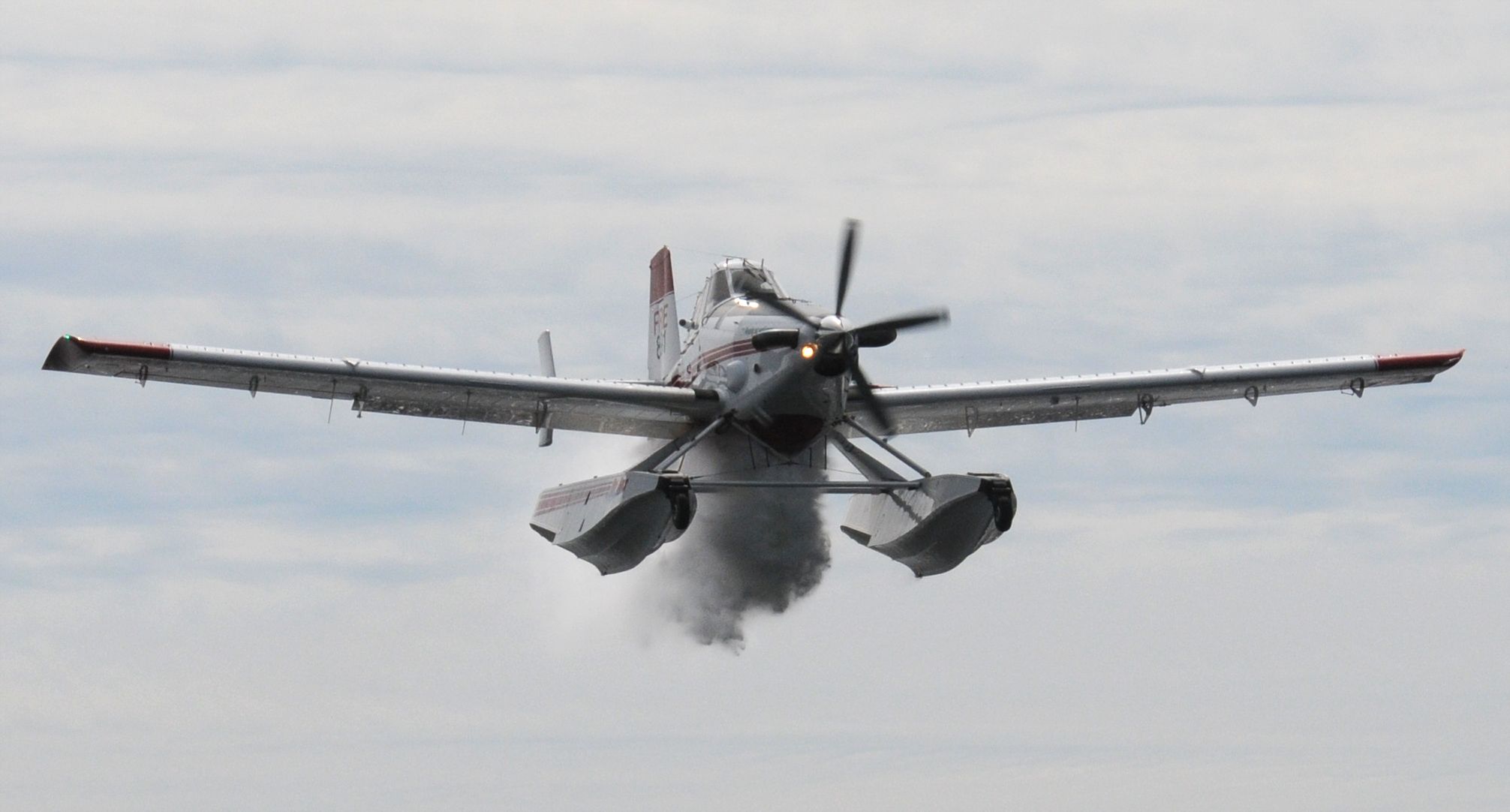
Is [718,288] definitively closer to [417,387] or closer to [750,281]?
[750,281]

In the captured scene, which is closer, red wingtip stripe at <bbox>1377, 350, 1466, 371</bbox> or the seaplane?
the seaplane

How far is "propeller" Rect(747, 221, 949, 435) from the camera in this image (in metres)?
36.3

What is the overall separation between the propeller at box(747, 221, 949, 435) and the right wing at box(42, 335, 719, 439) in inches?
115

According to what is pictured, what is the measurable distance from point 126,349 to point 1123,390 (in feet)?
57.1

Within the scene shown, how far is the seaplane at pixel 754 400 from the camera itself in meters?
36.6

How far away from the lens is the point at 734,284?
130 ft

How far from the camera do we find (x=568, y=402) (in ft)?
131

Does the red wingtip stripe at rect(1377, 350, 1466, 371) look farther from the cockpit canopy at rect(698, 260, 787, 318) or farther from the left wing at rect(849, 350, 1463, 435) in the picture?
Result: the cockpit canopy at rect(698, 260, 787, 318)

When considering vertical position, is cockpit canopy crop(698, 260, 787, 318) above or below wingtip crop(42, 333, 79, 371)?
above

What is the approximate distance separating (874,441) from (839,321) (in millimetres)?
3726

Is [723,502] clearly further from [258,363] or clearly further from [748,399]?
[258,363]

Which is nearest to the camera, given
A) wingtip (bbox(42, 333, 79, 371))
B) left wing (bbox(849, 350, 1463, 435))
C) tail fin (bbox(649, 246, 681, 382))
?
wingtip (bbox(42, 333, 79, 371))

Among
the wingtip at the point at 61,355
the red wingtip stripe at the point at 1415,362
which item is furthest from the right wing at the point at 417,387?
the red wingtip stripe at the point at 1415,362

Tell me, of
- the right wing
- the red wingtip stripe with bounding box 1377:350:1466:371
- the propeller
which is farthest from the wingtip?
the red wingtip stripe with bounding box 1377:350:1466:371
